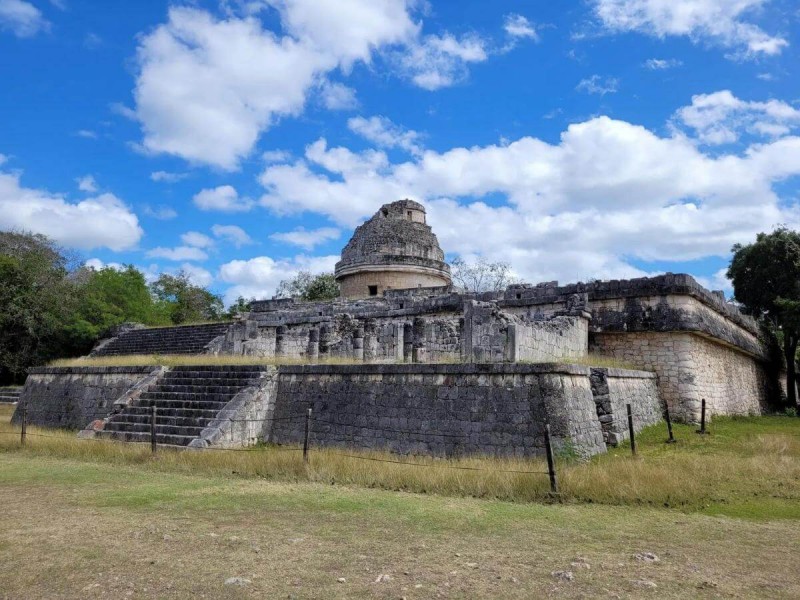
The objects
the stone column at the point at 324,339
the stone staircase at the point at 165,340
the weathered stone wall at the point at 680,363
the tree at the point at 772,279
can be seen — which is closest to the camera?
the weathered stone wall at the point at 680,363

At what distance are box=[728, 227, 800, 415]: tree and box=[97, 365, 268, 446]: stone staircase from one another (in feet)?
62.4

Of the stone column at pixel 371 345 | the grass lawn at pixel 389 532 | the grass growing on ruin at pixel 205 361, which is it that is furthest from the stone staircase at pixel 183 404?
the stone column at pixel 371 345

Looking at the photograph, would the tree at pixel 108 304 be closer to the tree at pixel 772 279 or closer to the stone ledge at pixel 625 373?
the stone ledge at pixel 625 373

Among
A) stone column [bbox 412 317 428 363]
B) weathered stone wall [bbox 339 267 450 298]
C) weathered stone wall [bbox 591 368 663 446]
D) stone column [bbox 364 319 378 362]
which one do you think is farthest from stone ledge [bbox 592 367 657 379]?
weathered stone wall [bbox 339 267 450 298]

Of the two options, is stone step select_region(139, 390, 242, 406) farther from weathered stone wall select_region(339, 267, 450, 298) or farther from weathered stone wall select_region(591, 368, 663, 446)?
weathered stone wall select_region(339, 267, 450, 298)

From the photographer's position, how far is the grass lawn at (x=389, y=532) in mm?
4730

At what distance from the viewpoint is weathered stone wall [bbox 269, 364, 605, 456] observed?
9.80 m

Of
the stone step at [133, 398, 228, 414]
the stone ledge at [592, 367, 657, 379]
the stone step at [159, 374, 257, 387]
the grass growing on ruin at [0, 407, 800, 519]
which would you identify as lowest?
the grass growing on ruin at [0, 407, 800, 519]

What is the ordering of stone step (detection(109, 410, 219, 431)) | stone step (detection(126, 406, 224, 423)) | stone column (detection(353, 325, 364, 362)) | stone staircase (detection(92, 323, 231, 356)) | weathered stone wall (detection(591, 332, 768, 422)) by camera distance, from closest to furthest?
1. stone step (detection(109, 410, 219, 431))
2. stone step (detection(126, 406, 224, 423))
3. stone column (detection(353, 325, 364, 362))
4. weathered stone wall (detection(591, 332, 768, 422))
5. stone staircase (detection(92, 323, 231, 356))

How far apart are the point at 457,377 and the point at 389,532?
15.3ft

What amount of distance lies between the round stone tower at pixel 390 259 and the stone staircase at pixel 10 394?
14078 mm

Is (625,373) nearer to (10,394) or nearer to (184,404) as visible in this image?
(184,404)

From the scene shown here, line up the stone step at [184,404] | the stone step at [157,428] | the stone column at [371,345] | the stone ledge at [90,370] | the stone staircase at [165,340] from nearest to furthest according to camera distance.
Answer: the stone step at [157,428], the stone step at [184,404], the stone column at [371,345], the stone ledge at [90,370], the stone staircase at [165,340]

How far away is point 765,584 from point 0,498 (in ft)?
28.3
